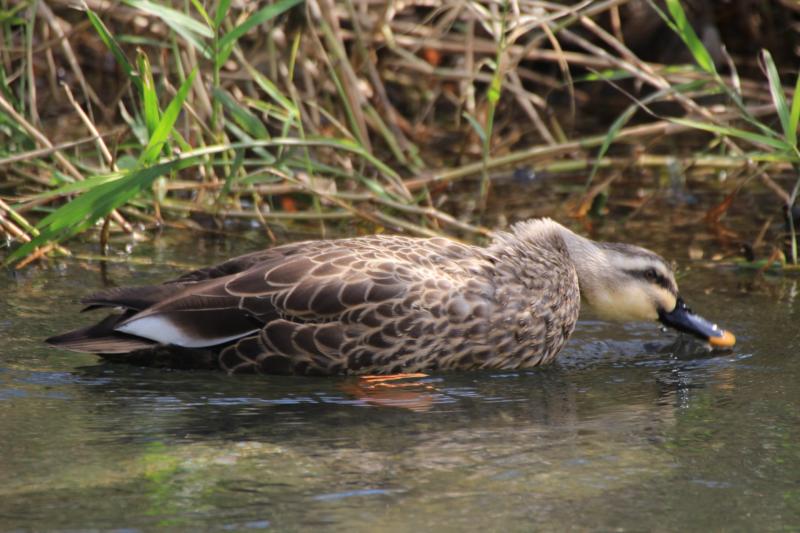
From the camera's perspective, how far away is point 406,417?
4684 millimetres

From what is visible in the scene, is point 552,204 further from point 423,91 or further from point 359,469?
point 359,469

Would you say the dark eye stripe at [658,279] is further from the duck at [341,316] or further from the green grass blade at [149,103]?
the green grass blade at [149,103]

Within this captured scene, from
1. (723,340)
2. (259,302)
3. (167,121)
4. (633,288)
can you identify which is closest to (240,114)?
(167,121)

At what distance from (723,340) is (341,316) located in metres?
1.67

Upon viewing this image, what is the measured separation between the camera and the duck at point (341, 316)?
519 centimetres

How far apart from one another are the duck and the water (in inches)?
3.8

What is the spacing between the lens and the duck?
5188mm

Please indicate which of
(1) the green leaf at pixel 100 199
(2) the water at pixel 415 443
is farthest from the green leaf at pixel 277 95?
(2) the water at pixel 415 443

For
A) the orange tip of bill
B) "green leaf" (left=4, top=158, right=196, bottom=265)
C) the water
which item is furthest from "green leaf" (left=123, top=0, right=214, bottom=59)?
the orange tip of bill

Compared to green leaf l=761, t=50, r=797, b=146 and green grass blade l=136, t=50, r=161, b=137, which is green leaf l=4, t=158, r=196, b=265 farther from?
green leaf l=761, t=50, r=797, b=146

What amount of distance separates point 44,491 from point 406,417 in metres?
1.37

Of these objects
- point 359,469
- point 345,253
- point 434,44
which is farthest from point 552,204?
point 359,469

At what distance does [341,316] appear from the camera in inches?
205

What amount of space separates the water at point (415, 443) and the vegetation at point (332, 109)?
102 centimetres
